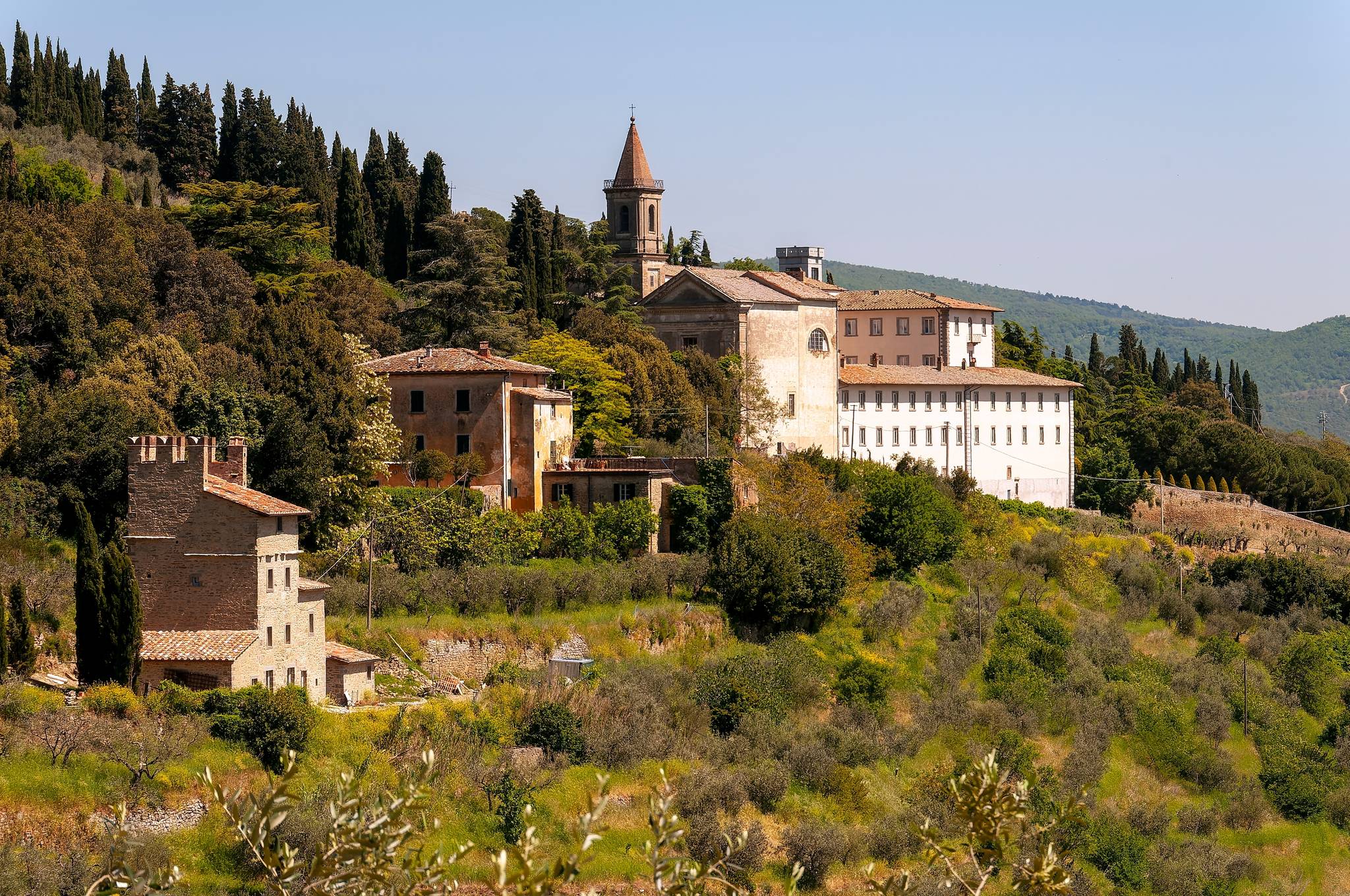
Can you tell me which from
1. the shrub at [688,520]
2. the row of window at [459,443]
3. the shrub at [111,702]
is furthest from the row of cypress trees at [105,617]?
the shrub at [688,520]

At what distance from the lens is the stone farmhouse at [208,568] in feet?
104

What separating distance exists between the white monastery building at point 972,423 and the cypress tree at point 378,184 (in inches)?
831

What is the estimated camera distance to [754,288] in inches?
2650

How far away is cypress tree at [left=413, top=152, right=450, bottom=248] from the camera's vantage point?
71625 mm

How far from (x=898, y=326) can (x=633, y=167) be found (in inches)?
693

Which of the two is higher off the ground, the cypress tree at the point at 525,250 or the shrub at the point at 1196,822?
the cypress tree at the point at 525,250

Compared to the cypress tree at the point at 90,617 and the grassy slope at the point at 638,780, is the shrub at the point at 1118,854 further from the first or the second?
the cypress tree at the point at 90,617

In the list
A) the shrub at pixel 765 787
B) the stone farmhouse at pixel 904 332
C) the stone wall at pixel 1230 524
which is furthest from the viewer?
the stone farmhouse at pixel 904 332

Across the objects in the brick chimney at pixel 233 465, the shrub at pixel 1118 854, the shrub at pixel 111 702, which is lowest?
the shrub at pixel 1118 854

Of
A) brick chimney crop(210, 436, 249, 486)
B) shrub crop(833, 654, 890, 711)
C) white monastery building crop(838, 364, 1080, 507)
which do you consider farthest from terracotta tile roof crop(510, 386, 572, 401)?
white monastery building crop(838, 364, 1080, 507)

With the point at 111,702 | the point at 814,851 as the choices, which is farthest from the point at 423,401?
the point at 111,702

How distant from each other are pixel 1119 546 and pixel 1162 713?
17.4m

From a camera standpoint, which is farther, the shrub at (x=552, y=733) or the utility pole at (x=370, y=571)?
the utility pole at (x=370, y=571)

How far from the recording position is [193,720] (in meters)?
29.9
